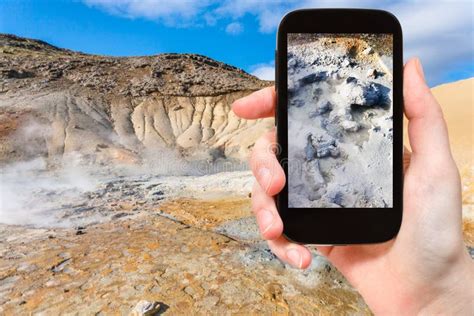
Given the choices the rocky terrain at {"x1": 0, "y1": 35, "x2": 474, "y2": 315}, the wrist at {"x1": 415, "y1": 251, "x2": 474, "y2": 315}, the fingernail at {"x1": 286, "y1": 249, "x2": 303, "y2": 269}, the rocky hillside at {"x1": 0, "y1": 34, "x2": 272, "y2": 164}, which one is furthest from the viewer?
the rocky hillside at {"x1": 0, "y1": 34, "x2": 272, "y2": 164}

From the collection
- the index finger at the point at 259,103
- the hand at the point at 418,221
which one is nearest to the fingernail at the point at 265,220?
the hand at the point at 418,221

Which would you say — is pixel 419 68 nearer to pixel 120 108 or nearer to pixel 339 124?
pixel 339 124

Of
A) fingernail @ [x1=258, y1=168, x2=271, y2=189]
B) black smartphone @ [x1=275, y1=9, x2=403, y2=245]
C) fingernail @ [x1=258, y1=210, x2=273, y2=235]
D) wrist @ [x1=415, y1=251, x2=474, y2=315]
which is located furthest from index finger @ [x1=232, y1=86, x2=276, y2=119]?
wrist @ [x1=415, y1=251, x2=474, y2=315]

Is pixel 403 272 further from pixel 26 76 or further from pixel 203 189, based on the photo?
pixel 26 76

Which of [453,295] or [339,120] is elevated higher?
[339,120]

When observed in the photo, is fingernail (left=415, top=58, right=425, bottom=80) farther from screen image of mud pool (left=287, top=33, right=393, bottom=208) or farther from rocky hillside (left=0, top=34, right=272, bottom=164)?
rocky hillside (left=0, top=34, right=272, bottom=164)

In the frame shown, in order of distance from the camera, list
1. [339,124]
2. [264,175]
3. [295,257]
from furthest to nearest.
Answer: [339,124] < [264,175] < [295,257]

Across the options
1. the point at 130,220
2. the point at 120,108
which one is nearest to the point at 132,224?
the point at 130,220

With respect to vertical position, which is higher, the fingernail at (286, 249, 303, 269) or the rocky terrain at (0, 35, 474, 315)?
the fingernail at (286, 249, 303, 269)

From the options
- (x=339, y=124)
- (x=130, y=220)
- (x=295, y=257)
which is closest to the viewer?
(x=295, y=257)
